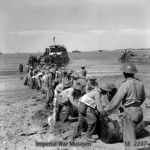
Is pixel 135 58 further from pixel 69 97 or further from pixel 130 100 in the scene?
pixel 130 100

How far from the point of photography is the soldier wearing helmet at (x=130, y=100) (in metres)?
4.04

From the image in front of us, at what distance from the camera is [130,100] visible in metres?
4.11

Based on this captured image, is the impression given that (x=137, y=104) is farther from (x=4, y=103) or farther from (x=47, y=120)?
(x=4, y=103)

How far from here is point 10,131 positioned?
7.05 metres

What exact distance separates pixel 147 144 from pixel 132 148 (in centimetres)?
161

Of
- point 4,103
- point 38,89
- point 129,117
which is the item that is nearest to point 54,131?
point 129,117

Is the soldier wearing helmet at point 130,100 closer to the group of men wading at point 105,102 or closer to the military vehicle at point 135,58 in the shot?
the group of men wading at point 105,102

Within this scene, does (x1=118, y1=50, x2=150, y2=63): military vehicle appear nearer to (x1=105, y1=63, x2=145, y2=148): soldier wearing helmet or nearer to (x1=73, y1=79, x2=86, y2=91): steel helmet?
(x1=73, y1=79, x2=86, y2=91): steel helmet

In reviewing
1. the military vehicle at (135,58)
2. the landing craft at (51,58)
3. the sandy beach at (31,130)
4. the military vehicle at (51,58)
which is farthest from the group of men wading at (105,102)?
the military vehicle at (135,58)

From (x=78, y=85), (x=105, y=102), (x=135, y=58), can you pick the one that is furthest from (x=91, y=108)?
(x=135, y=58)

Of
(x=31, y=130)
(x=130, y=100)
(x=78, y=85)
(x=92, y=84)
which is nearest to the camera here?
(x=130, y=100)

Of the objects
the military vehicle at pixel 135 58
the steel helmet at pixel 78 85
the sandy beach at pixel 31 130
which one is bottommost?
the sandy beach at pixel 31 130

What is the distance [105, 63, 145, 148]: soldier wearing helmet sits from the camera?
4039mm

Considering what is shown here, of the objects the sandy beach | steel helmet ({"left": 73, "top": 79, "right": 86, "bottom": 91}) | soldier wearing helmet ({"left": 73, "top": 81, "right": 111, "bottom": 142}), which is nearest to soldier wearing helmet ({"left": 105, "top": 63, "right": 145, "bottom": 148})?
soldier wearing helmet ({"left": 73, "top": 81, "right": 111, "bottom": 142})
